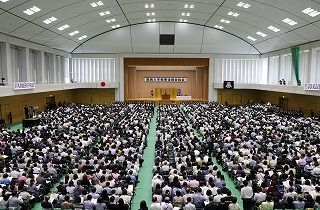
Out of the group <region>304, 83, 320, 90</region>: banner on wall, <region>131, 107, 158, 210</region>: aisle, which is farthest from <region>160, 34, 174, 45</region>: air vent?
<region>131, 107, 158, 210</region>: aisle

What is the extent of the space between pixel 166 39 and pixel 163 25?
2.25 metres

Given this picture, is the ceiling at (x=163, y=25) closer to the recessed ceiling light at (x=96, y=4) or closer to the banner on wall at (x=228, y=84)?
the recessed ceiling light at (x=96, y=4)

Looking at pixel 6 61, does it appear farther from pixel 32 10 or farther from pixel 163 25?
pixel 163 25

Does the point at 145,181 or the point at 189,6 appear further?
the point at 189,6

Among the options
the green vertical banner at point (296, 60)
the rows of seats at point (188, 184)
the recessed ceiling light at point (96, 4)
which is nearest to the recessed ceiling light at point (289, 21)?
the green vertical banner at point (296, 60)

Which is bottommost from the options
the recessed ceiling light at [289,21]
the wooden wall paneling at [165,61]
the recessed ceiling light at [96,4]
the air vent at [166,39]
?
the wooden wall paneling at [165,61]

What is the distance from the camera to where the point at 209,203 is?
854 centimetres

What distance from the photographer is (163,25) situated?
138 feet

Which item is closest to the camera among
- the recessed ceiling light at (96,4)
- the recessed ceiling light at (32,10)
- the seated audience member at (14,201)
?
the seated audience member at (14,201)

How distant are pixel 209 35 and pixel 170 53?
7385 mm

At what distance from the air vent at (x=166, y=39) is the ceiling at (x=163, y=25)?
1.94ft

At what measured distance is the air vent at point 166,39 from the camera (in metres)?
43.0

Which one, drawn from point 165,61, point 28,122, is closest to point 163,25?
point 165,61

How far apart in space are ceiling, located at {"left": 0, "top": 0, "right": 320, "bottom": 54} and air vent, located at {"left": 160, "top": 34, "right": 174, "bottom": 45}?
1.94 feet
